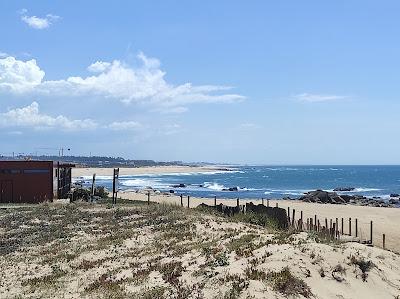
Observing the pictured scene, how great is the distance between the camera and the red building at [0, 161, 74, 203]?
42.2 metres

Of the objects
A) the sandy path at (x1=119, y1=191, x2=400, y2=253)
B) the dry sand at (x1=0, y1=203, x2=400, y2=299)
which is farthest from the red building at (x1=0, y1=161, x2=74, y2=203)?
the dry sand at (x1=0, y1=203, x2=400, y2=299)

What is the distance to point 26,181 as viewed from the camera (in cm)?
4247

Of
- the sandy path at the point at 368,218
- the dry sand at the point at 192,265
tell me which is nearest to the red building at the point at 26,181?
the sandy path at the point at 368,218

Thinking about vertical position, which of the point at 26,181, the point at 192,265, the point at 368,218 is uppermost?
the point at 26,181

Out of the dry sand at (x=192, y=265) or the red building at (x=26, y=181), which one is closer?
the dry sand at (x=192, y=265)

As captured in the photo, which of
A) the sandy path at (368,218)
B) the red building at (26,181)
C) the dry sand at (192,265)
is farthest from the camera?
the red building at (26,181)

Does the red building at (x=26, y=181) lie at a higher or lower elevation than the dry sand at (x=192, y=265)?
higher

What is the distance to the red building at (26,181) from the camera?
138 ft

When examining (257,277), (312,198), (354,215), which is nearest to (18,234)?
(257,277)

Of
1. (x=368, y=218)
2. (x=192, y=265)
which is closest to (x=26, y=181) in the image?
(x=192, y=265)

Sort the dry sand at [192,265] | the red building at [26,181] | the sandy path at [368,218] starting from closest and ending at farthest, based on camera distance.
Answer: the dry sand at [192,265]
the sandy path at [368,218]
the red building at [26,181]

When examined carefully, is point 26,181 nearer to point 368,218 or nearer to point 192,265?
point 192,265

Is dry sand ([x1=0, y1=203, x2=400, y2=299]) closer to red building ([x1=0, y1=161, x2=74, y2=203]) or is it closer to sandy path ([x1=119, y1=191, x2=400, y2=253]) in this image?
sandy path ([x1=119, y1=191, x2=400, y2=253])

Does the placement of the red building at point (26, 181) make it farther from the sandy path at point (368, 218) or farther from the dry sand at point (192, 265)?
the dry sand at point (192, 265)
